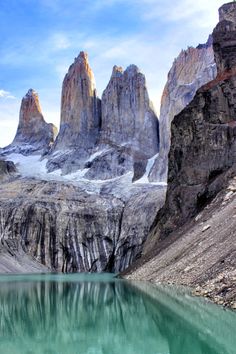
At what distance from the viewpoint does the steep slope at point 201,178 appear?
39688 millimetres

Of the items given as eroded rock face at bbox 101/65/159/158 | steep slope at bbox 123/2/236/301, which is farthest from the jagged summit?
steep slope at bbox 123/2/236/301

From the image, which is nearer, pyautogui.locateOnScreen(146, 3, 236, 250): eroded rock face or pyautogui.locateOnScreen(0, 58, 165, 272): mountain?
pyautogui.locateOnScreen(146, 3, 236, 250): eroded rock face

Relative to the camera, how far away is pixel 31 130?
16112cm

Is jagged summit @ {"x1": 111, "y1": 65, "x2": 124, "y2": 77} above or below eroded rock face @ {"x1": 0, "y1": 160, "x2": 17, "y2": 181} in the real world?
above

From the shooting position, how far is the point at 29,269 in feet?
275

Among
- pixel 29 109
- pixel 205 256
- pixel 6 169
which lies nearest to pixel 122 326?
pixel 205 256

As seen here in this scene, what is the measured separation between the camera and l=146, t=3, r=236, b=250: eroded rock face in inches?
2255

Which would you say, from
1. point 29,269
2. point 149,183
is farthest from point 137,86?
point 29,269

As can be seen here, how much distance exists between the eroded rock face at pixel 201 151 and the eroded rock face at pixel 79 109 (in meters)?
70.2

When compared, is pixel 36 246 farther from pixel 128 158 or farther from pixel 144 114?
pixel 144 114

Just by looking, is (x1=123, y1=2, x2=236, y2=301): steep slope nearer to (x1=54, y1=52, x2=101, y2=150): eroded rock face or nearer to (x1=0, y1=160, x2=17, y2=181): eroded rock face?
(x1=0, y1=160, x2=17, y2=181): eroded rock face

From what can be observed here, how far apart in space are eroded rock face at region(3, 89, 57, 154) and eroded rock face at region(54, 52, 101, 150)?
12.3 metres

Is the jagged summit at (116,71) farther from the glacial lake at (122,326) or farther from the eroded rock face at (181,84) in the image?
the glacial lake at (122,326)

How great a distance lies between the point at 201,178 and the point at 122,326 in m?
40.1
